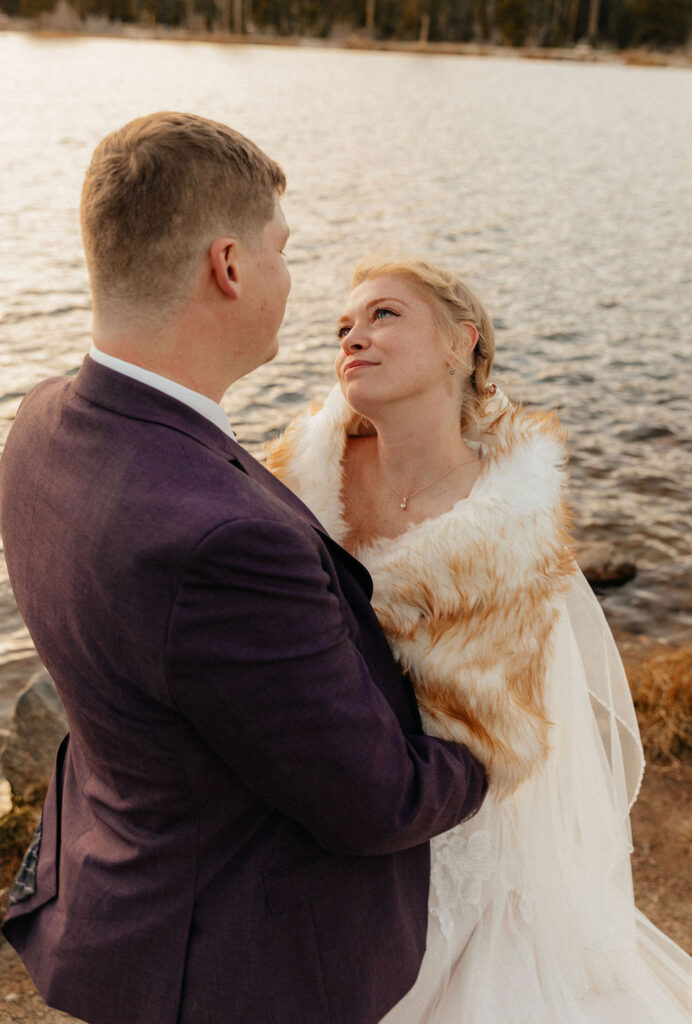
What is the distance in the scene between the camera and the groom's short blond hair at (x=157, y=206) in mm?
1494

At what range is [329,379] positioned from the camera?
9094 mm

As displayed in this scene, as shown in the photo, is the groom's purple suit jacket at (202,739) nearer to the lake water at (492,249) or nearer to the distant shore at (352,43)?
the lake water at (492,249)

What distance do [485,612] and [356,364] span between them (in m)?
0.72

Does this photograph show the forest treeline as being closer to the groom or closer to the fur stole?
the fur stole

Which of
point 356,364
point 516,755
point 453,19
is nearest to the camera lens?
point 516,755

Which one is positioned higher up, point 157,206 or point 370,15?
point 157,206

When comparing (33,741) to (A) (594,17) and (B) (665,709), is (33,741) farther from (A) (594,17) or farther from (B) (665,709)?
(A) (594,17)

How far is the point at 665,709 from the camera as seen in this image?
455 centimetres

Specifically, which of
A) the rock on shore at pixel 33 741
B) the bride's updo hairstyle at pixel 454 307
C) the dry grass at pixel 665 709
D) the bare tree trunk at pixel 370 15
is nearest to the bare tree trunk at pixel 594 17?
the bare tree trunk at pixel 370 15

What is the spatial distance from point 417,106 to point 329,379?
27.9m

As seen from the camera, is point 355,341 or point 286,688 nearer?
point 286,688

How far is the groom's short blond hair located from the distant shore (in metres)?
74.2

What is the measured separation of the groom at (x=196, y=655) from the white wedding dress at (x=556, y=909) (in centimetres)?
54

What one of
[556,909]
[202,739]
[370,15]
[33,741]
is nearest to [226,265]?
[202,739]
